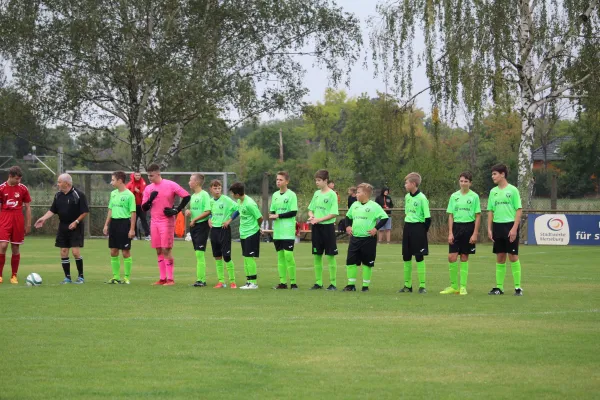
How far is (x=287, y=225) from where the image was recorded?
16.8 metres

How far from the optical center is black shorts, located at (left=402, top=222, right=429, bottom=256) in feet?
52.6

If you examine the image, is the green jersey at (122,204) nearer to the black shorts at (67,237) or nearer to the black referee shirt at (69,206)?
the black referee shirt at (69,206)

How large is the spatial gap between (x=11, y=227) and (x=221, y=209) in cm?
413

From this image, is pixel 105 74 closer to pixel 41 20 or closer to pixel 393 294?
pixel 41 20

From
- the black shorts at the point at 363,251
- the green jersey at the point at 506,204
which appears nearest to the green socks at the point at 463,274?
the green jersey at the point at 506,204

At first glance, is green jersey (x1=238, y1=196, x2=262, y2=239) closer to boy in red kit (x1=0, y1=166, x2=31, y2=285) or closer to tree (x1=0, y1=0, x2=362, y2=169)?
boy in red kit (x1=0, y1=166, x2=31, y2=285)

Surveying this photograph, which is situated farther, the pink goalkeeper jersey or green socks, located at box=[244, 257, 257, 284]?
the pink goalkeeper jersey

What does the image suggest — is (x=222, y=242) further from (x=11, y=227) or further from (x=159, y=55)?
(x=159, y=55)

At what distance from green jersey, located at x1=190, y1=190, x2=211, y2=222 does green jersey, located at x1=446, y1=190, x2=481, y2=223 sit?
4396mm

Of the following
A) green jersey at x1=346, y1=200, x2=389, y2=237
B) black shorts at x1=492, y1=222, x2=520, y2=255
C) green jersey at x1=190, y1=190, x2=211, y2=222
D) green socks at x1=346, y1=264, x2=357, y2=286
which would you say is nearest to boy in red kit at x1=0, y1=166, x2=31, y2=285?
green jersey at x1=190, y1=190, x2=211, y2=222

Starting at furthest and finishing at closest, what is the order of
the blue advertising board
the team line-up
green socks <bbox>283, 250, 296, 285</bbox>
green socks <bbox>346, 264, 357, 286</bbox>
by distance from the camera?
the blue advertising board, green socks <bbox>283, 250, 296, 285</bbox>, green socks <bbox>346, 264, 357, 286</bbox>, the team line-up

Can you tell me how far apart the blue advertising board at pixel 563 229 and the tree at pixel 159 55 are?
43.8 feet

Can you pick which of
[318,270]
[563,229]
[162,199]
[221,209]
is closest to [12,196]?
[162,199]

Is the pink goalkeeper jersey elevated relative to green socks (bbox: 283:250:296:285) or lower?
Answer: elevated
